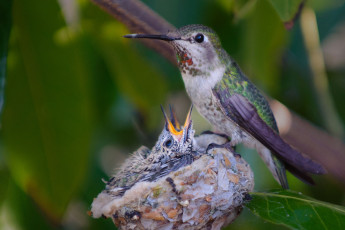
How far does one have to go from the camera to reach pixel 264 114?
9.38 feet

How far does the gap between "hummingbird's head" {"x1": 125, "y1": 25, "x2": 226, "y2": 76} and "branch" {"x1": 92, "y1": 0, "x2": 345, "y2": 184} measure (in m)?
0.20

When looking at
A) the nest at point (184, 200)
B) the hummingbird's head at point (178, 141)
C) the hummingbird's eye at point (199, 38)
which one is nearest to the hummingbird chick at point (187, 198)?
the nest at point (184, 200)

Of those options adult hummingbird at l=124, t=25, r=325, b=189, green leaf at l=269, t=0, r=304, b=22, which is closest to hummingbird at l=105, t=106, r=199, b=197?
adult hummingbird at l=124, t=25, r=325, b=189

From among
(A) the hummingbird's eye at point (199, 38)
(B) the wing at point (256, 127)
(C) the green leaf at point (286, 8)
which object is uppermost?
(C) the green leaf at point (286, 8)

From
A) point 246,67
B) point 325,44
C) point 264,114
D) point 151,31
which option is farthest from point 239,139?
point 325,44

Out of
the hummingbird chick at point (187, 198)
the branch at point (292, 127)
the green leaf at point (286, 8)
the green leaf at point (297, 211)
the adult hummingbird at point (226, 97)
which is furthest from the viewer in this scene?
the branch at point (292, 127)

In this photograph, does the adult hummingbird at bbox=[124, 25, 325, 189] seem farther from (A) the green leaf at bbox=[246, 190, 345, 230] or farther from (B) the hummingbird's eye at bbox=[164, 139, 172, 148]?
(B) the hummingbird's eye at bbox=[164, 139, 172, 148]

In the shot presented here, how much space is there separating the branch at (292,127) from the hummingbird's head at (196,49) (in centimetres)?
20

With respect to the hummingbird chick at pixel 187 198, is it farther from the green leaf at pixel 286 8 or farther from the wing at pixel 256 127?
the green leaf at pixel 286 8

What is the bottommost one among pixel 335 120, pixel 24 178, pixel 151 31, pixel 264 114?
pixel 24 178

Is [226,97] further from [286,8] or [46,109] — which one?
[46,109]

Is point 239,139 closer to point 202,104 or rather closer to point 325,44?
point 202,104

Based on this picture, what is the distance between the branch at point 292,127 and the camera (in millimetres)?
2797

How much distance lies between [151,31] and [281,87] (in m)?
2.16
